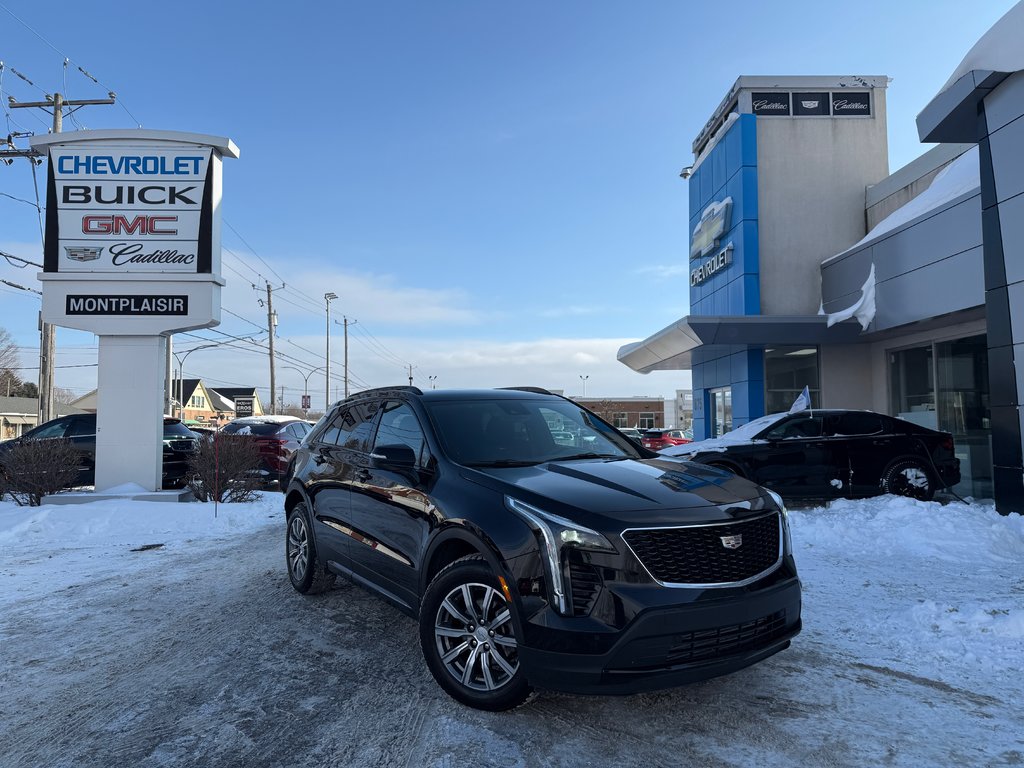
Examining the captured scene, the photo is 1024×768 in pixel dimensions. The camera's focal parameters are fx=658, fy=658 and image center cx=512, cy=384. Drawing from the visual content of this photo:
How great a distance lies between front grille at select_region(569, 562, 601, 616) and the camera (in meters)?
2.98

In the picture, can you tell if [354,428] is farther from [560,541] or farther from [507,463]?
[560,541]

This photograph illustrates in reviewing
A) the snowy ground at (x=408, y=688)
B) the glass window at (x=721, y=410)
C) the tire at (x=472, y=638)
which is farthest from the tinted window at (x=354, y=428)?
the glass window at (x=721, y=410)

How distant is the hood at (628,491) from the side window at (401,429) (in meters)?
0.67

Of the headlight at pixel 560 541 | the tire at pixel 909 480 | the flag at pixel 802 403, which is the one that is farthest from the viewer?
the flag at pixel 802 403

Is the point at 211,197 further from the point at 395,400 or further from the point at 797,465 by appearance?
the point at 797,465

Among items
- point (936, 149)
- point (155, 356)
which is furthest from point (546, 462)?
point (936, 149)

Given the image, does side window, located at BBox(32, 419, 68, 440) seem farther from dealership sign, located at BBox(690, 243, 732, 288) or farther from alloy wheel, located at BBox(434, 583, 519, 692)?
dealership sign, located at BBox(690, 243, 732, 288)

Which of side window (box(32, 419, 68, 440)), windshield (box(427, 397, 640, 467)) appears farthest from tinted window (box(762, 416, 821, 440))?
side window (box(32, 419, 68, 440))

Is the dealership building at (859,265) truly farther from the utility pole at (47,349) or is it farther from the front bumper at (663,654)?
the utility pole at (47,349)

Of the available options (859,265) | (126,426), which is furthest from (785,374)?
(126,426)

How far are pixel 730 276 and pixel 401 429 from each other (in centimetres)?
1637

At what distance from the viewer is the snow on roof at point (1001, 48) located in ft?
27.4

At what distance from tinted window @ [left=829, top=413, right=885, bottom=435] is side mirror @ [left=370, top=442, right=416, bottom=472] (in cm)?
861

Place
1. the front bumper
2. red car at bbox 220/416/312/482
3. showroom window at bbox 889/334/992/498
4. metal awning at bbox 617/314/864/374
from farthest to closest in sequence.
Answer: metal awning at bbox 617/314/864/374
red car at bbox 220/416/312/482
showroom window at bbox 889/334/992/498
the front bumper
